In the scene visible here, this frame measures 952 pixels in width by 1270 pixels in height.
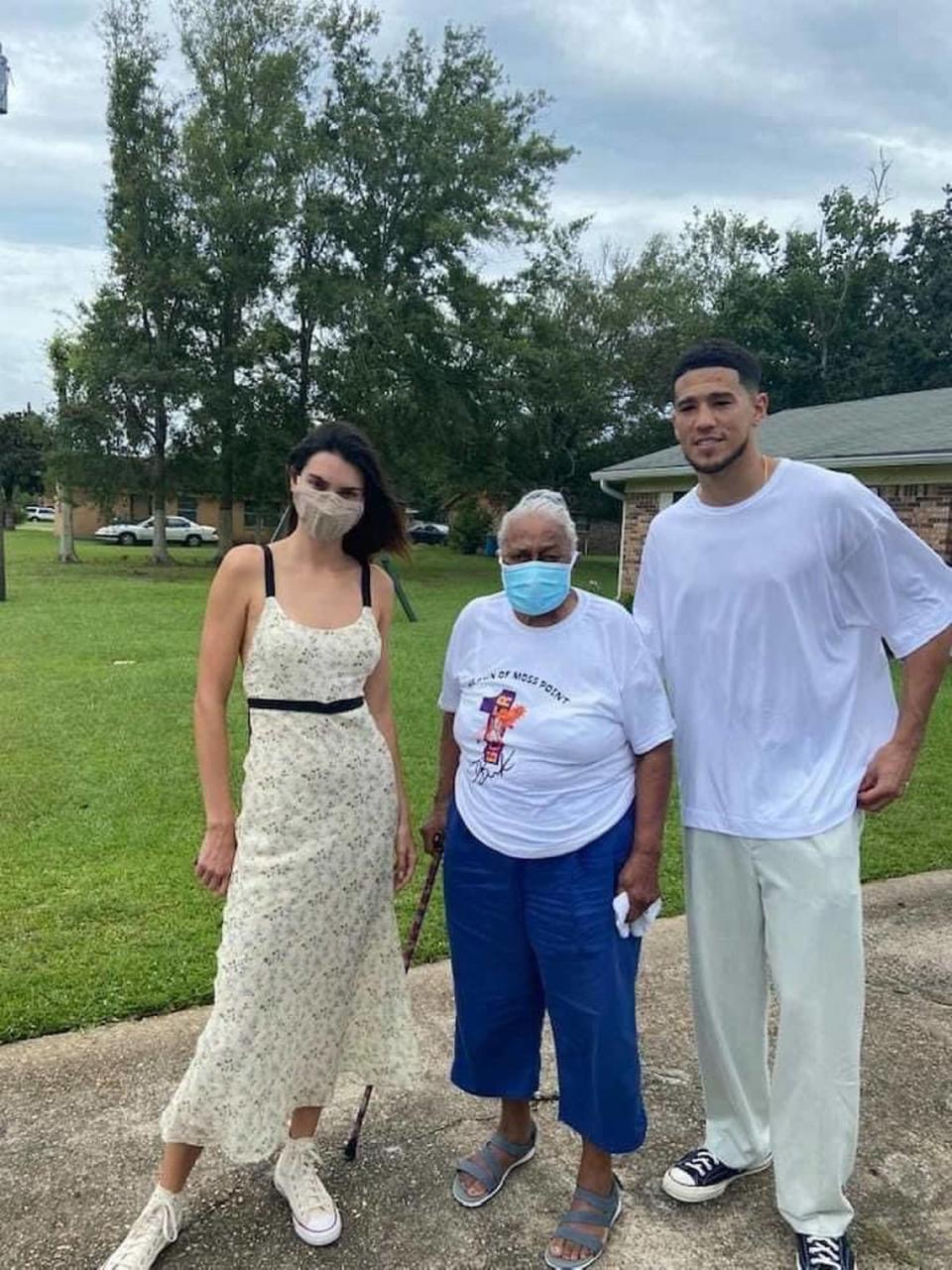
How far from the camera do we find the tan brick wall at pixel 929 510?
12695mm

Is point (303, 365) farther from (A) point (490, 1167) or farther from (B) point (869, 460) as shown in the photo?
(A) point (490, 1167)

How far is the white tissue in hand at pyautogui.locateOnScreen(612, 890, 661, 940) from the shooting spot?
2.23 m

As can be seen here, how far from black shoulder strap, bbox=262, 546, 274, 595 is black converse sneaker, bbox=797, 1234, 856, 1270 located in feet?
6.23

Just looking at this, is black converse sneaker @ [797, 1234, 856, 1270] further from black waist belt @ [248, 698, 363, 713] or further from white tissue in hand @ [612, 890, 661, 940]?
black waist belt @ [248, 698, 363, 713]

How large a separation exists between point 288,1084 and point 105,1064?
0.96 meters

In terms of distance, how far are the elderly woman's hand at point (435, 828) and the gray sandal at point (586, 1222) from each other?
2.89ft

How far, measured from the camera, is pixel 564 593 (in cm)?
226

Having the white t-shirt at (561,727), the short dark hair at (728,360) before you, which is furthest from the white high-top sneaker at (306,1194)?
the short dark hair at (728,360)

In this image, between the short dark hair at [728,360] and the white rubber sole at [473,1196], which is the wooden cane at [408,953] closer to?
the white rubber sole at [473,1196]

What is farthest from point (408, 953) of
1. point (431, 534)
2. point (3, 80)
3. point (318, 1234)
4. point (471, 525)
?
point (431, 534)

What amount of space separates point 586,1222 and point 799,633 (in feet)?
4.72

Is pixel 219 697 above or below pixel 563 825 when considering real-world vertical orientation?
above

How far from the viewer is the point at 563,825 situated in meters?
2.21

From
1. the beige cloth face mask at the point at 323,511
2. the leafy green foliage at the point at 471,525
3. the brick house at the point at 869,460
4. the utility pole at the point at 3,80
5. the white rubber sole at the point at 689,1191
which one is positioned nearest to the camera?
the beige cloth face mask at the point at 323,511
